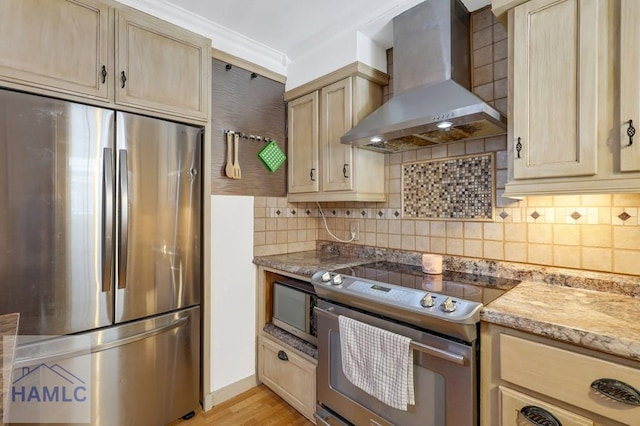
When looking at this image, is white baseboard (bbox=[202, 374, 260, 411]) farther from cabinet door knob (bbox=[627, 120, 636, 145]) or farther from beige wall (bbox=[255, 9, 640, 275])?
cabinet door knob (bbox=[627, 120, 636, 145])

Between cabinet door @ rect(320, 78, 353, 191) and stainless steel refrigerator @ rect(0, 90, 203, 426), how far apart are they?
0.83 meters

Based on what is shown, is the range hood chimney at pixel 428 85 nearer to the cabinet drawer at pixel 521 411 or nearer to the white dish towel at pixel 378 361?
the white dish towel at pixel 378 361

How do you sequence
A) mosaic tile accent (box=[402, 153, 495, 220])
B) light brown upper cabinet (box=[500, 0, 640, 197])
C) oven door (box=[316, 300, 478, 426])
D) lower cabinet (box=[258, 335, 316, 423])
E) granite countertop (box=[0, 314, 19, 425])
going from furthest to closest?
lower cabinet (box=[258, 335, 316, 423])
mosaic tile accent (box=[402, 153, 495, 220])
oven door (box=[316, 300, 478, 426])
light brown upper cabinet (box=[500, 0, 640, 197])
granite countertop (box=[0, 314, 19, 425])

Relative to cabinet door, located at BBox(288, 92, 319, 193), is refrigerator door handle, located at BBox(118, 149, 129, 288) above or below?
below

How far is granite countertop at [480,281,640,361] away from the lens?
2.94ft

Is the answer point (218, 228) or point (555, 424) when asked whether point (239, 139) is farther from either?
point (555, 424)

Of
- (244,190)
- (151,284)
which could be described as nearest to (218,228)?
(244,190)

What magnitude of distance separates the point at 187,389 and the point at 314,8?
7.90 feet

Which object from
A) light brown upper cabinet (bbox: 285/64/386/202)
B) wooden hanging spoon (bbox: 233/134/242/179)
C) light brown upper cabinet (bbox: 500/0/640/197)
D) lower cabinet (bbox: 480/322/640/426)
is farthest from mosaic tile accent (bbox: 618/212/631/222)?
wooden hanging spoon (bbox: 233/134/242/179)

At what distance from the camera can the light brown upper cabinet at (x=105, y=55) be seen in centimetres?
135

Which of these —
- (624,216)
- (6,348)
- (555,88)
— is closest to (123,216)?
(6,348)

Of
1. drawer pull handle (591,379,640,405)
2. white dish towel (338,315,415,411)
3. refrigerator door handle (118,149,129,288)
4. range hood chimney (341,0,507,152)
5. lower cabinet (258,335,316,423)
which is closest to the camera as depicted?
drawer pull handle (591,379,640,405)

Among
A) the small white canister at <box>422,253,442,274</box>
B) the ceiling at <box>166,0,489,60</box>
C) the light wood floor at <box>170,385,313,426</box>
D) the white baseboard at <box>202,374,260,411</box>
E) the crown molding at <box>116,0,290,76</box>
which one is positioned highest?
the ceiling at <box>166,0,489,60</box>

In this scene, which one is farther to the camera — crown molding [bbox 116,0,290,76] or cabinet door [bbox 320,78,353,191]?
cabinet door [bbox 320,78,353,191]
